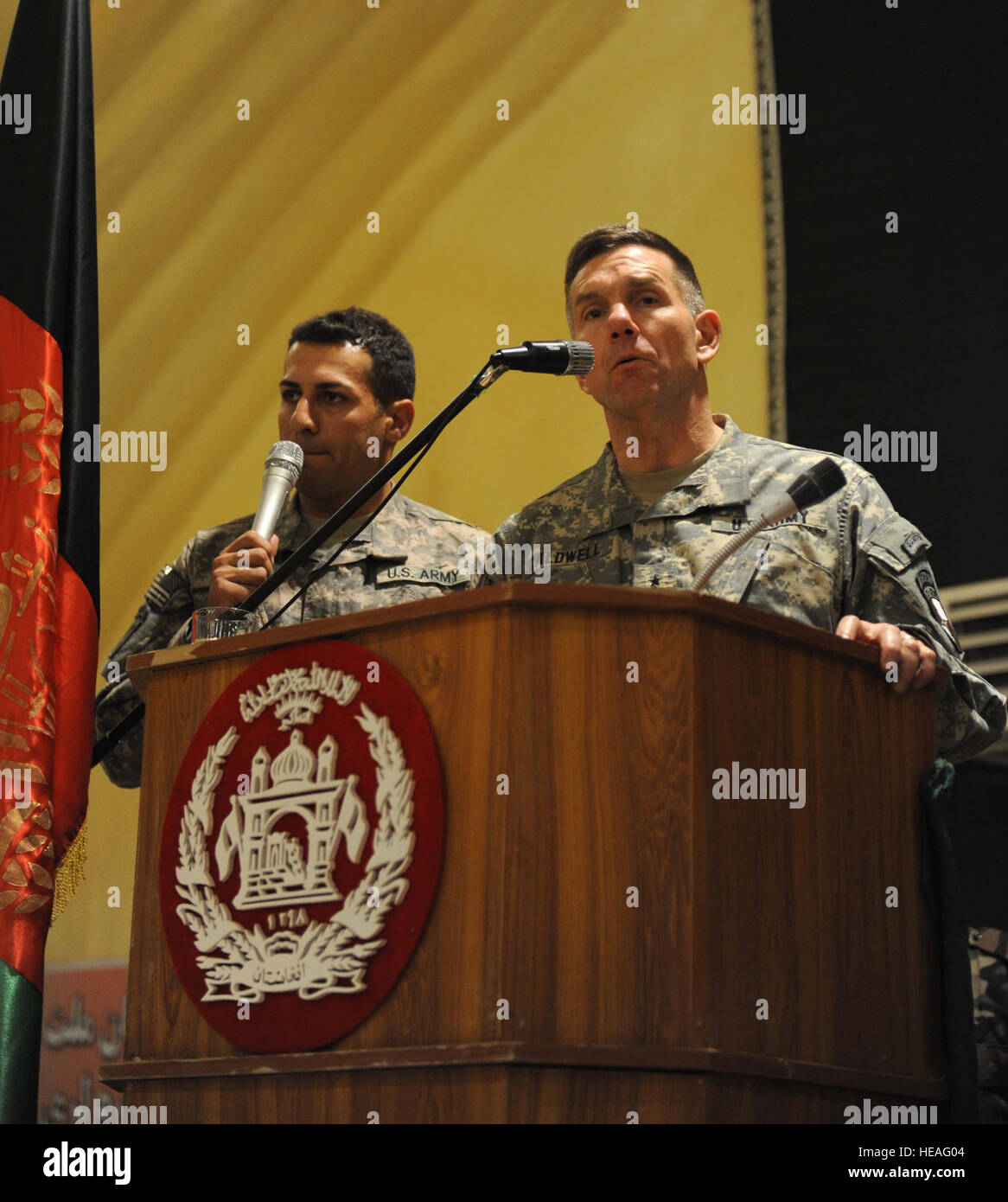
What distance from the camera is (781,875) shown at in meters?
1.61

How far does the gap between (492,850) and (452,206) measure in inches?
96.2

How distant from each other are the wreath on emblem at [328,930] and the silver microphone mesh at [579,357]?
0.57 m

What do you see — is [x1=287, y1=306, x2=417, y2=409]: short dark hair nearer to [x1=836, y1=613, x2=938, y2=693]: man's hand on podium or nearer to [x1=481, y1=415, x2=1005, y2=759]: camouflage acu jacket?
[x1=481, y1=415, x2=1005, y2=759]: camouflage acu jacket

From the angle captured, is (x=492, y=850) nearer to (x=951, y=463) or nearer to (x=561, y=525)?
(x=561, y=525)

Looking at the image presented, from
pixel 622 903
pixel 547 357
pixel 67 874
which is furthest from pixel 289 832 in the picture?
pixel 67 874

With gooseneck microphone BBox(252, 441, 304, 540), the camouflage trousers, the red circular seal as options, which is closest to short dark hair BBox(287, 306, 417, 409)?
gooseneck microphone BBox(252, 441, 304, 540)

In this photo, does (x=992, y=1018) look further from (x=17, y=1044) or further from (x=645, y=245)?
(x=17, y=1044)

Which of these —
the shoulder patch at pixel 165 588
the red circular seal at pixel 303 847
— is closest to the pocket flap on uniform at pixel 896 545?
the red circular seal at pixel 303 847

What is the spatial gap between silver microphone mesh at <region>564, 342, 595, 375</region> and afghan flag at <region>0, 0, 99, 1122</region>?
0.99 m

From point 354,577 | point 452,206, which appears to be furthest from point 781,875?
point 452,206

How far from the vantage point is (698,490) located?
7.64 feet

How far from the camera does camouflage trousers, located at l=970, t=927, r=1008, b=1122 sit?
210 cm

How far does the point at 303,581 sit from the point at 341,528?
123 millimetres
